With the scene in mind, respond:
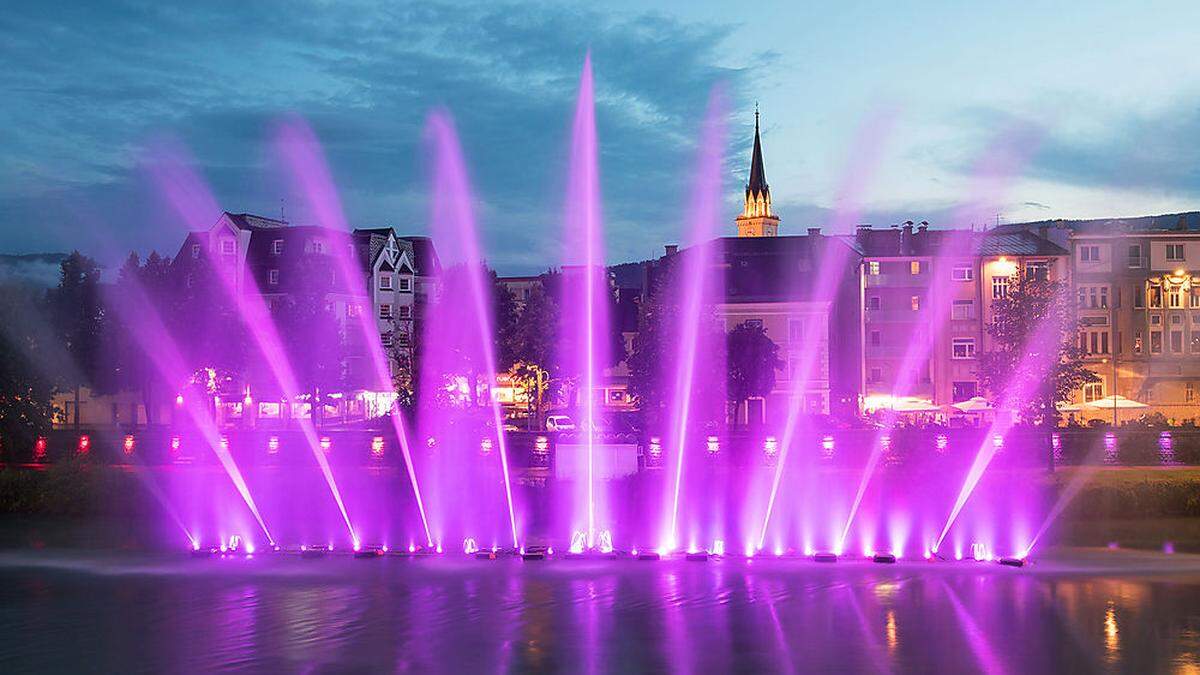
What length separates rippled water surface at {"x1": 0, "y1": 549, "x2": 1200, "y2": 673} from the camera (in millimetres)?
19328

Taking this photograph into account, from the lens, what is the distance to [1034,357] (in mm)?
56625

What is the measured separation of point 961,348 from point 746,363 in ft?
73.9

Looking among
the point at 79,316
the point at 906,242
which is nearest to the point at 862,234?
the point at 906,242

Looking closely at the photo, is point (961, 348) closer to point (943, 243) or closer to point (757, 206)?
point (943, 243)

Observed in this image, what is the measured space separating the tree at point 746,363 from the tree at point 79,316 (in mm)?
39505

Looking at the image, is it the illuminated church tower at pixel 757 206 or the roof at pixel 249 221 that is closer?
the roof at pixel 249 221

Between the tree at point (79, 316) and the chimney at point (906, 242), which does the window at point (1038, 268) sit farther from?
the tree at point (79, 316)

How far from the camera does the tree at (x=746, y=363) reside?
7556cm

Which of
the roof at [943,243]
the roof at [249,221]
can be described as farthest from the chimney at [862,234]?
the roof at [249,221]

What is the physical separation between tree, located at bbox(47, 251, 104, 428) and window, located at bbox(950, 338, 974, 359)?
59.6 meters

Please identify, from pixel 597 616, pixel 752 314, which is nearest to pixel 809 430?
pixel 752 314

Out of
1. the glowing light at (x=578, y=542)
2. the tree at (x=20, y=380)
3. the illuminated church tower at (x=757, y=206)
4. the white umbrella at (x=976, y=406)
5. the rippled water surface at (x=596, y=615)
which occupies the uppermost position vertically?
the illuminated church tower at (x=757, y=206)

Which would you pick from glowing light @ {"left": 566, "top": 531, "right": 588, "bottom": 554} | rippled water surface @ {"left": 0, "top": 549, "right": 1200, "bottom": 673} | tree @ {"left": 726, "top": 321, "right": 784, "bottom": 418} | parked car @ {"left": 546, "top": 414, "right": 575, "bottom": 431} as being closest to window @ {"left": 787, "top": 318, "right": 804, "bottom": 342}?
tree @ {"left": 726, "top": 321, "right": 784, "bottom": 418}

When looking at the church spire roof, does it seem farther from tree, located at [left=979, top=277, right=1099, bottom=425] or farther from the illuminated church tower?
tree, located at [left=979, top=277, right=1099, bottom=425]
